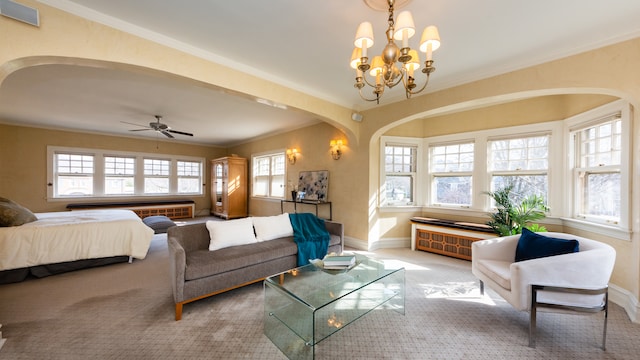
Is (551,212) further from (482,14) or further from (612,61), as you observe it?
(482,14)

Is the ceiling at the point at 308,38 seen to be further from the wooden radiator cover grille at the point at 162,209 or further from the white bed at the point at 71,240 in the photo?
Result: the wooden radiator cover grille at the point at 162,209

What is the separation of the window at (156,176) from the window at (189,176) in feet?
1.23

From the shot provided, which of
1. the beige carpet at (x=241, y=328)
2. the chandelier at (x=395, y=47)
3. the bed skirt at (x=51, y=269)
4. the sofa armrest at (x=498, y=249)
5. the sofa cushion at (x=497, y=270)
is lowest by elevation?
the beige carpet at (x=241, y=328)

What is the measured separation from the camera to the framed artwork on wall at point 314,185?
17.3ft

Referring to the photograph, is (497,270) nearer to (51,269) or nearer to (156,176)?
(51,269)

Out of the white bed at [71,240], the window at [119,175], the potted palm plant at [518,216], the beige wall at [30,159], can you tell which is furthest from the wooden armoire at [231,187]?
the potted palm plant at [518,216]

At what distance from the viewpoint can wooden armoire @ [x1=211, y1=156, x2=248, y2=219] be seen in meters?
7.50

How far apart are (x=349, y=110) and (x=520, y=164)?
2900mm

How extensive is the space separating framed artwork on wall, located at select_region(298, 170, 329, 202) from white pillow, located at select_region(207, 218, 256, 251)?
91.9 inches

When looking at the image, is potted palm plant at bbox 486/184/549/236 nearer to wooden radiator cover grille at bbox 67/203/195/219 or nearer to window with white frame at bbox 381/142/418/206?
window with white frame at bbox 381/142/418/206

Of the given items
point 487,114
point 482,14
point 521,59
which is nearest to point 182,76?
point 482,14

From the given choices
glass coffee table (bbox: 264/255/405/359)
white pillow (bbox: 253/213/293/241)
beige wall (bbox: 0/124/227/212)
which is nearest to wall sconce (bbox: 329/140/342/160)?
white pillow (bbox: 253/213/293/241)

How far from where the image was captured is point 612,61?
92.6 inches

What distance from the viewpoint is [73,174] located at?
21.4ft
